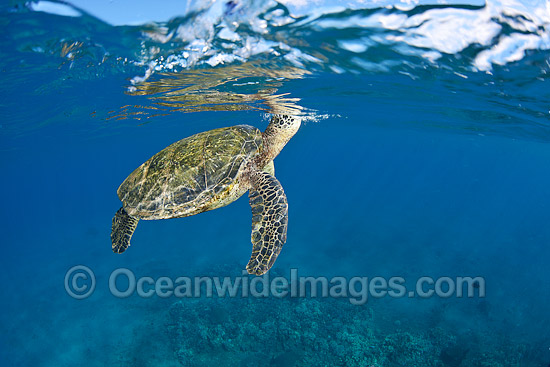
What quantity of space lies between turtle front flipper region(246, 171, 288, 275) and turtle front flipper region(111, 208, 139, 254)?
3.09 meters

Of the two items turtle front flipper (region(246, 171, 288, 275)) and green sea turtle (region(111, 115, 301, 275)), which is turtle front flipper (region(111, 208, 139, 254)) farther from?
turtle front flipper (region(246, 171, 288, 275))

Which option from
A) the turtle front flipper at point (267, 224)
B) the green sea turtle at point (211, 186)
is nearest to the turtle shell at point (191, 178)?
the green sea turtle at point (211, 186)

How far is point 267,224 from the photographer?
5.14 meters

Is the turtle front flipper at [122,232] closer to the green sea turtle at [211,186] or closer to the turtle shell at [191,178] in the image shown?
the green sea turtle at [211,186]

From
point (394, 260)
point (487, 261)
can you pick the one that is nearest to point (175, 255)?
point (394, 260)

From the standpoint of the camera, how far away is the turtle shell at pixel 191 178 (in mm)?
5496

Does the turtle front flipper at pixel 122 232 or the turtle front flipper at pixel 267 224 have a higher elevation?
the turtle front flipper at pixel 267 224

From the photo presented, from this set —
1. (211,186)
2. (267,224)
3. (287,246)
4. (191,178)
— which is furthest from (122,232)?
(287,246)

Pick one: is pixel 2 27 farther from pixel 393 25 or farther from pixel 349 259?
pixel 349 259

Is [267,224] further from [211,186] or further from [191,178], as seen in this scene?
[191,178]

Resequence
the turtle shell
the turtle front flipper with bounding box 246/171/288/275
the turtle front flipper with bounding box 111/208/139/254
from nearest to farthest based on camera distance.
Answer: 1. the turtle front flipper with bounding box 246/171/288/275
2. the turtle shell
3. the turtle front flipper with bounding box 111/208/139/254

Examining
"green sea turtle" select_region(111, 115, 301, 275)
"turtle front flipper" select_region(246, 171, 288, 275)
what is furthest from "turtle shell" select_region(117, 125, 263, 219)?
"turtle front flipper" select_region(246, 171, 288, 275)

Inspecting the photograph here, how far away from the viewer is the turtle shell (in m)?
5.50

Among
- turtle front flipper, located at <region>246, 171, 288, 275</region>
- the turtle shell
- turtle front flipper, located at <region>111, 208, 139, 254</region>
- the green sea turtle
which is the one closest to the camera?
turtle front flipper, located at <region>246, 171, 288, 275</region>
